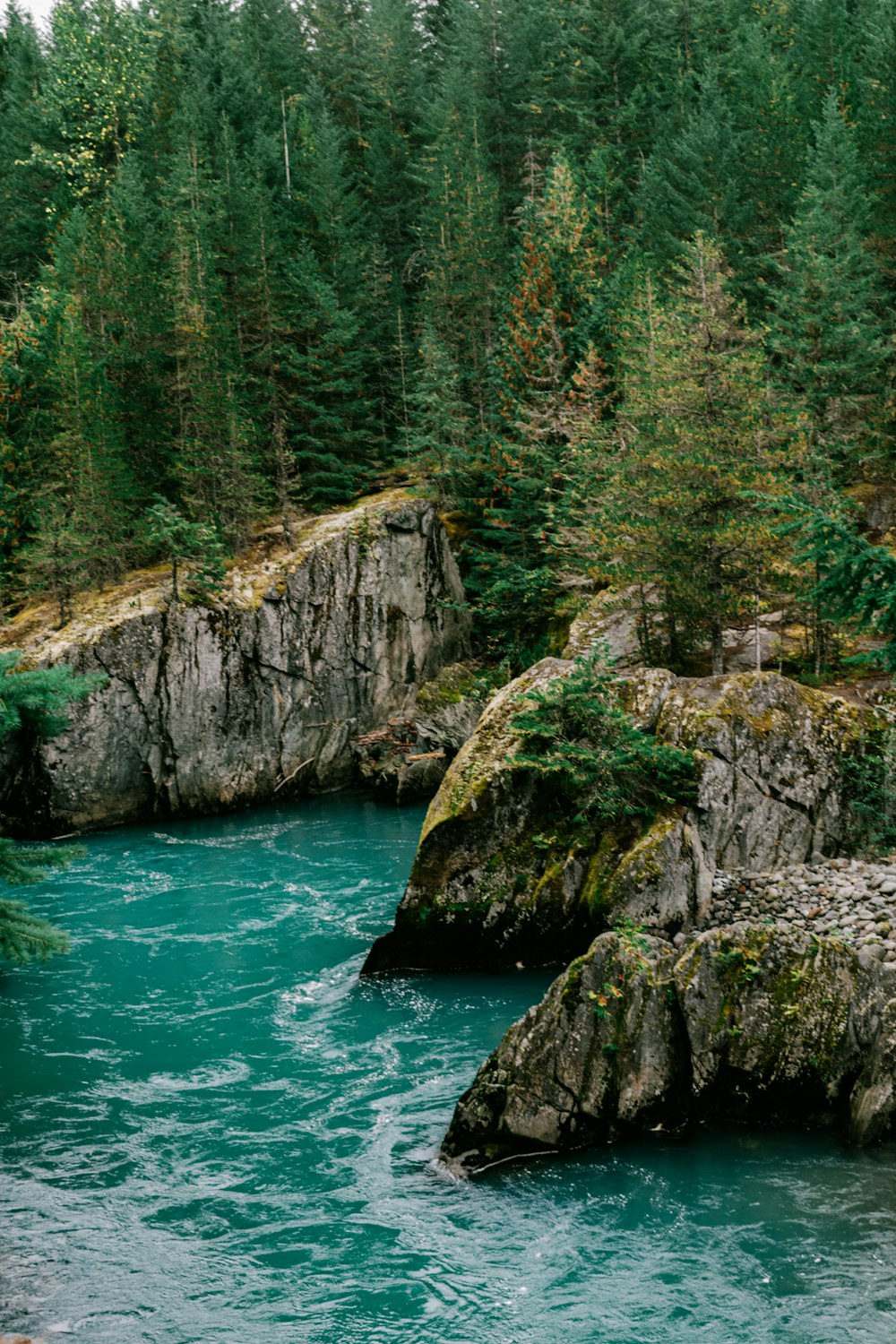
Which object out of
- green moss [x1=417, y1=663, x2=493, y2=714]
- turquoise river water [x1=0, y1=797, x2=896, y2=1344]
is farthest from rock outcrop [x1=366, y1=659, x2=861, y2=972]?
green moss [x1=417, y1=663, x2=493, y2=714]

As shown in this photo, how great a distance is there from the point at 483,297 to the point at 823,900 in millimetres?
32482

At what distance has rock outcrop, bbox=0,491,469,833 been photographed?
→ 28656 mm

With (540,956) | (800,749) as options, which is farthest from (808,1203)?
(800,749)

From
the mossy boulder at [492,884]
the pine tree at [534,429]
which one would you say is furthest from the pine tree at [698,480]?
the mossy boulder at [492,884]

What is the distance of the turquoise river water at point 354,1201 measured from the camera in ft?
30.1

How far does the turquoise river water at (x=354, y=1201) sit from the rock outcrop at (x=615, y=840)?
941 millimetres

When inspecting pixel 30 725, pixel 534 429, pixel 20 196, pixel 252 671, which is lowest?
pixel 30 725

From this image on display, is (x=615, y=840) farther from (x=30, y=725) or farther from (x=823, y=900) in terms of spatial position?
(x=30, y=725)

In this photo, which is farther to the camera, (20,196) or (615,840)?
(20,196)

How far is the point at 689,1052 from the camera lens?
39.6 feet

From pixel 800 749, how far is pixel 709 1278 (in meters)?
10.3

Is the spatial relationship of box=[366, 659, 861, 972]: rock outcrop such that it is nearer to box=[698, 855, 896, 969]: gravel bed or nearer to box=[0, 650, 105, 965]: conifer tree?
box=[698, 855, 896, 969]: gravel bed

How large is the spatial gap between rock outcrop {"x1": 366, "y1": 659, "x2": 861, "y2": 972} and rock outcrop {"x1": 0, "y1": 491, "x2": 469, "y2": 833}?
46.2ft

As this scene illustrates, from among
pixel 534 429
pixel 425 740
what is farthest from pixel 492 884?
pixel 534 429
